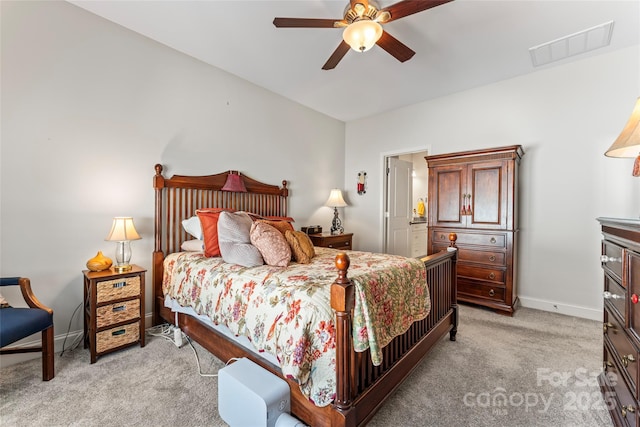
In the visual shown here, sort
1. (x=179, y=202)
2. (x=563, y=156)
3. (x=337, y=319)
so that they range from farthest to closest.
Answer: (x=563, y=156) < (x=179, y=202) < (x=337, y=319)

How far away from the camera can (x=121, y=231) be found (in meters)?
2.26

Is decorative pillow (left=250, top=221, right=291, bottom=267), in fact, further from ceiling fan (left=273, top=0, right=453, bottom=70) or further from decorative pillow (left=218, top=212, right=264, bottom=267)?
ceiling fan (left=273, top=0, right=453, bottom=70)

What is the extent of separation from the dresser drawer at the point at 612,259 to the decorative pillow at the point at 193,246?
2919 mm

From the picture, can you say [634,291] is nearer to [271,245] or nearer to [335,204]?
[271,245]

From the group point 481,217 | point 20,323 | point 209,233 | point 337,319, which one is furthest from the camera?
point 481,217

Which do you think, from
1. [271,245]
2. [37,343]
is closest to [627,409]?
[271,245]

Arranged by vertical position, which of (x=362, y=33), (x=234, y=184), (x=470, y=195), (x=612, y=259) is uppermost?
(x=362, y=33)

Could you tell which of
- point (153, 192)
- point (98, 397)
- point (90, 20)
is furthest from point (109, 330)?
point (90, 20)

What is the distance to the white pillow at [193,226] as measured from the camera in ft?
8.80

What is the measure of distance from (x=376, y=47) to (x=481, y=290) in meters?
2.95

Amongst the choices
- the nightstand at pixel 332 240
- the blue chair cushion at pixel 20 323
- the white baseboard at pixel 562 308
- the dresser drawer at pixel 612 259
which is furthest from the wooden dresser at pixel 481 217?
the blue chair cushion at pixel 20 323

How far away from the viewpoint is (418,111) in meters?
4.23

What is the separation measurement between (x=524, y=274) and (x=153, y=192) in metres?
4.35

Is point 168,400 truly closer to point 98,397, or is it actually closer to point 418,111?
point 98,397
